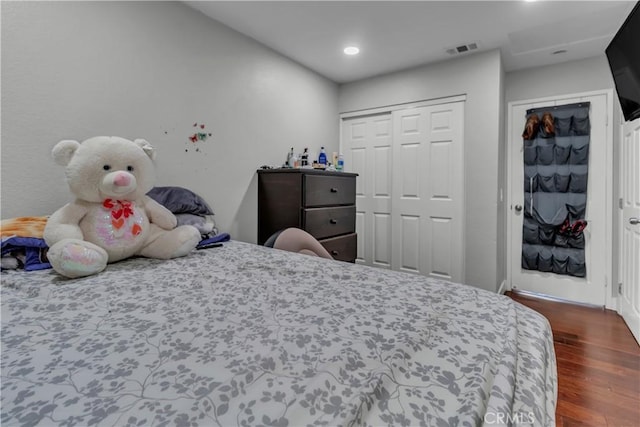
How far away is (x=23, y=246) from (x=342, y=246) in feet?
6.98

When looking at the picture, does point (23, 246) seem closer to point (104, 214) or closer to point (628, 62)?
point (104, 214)

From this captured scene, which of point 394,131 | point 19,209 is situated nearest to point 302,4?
point 394,131

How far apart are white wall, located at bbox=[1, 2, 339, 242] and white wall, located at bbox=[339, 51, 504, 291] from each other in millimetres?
1526

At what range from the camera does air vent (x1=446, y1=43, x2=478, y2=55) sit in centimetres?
269

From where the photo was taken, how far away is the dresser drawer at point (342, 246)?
2.62 meters

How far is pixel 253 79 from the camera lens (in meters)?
2.61

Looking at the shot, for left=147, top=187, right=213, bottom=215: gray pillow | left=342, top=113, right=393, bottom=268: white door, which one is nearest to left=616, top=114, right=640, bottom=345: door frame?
left=342, top=113, right=393, bottom=268: white door

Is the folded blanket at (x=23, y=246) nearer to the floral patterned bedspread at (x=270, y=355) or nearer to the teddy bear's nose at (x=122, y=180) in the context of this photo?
the floral patterned bedspread at (x=270, y=355)

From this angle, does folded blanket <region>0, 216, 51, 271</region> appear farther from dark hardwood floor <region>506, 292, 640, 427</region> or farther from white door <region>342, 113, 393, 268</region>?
white door <region>342, 113, 393, 268</region>

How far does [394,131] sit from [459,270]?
1.67 metres

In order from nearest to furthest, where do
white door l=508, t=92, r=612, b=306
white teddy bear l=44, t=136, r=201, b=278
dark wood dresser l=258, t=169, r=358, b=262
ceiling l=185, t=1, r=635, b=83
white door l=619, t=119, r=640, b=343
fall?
white teddy bear l=44, t=136, r=201, b=278 → ceiling l=185, t=1, r=635, b=83 → white door l=619, t=119, r=640, b=343 → dark wood dresser l=258, t=169, r=358, b=262 → white door l=508, t=92, r=612, b=306

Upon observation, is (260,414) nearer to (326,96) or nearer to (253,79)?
(253,79)

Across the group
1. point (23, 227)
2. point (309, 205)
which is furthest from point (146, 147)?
point (309, 205)

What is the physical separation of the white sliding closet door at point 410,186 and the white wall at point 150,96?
95cm
